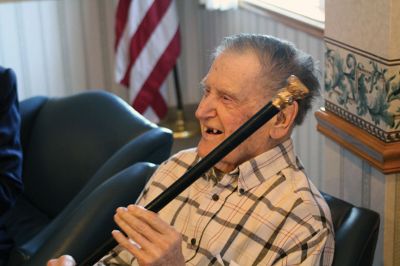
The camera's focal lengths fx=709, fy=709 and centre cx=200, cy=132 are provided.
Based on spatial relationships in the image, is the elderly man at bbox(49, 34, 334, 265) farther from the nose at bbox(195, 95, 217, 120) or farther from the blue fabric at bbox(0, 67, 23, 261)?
the blue fabric at bbox(0, 67, 23, 261)

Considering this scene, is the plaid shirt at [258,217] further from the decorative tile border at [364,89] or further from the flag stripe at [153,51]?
the flag stripe at [153,51]

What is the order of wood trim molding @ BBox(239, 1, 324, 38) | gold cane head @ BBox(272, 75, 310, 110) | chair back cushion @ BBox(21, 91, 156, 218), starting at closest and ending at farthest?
gold cane head @ BBox(272, 75, 310, 110) < chair back cushion @ BBox(21, 91, 156, 218) < wood trim molding @ BBox(239, 1, 324, 38)

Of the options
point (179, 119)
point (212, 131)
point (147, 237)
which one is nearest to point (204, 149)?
point (212, 131)

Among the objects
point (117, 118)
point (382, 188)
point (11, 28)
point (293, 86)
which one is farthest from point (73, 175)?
point (11, 28)

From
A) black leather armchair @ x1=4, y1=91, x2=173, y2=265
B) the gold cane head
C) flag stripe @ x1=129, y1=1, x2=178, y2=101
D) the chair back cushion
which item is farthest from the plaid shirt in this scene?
flag stripe @ x1=129, y1=1, x2=178, y2=101

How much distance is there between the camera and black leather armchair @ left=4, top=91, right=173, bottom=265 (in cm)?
201

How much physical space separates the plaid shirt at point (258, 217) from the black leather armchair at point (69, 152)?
48 centimetres

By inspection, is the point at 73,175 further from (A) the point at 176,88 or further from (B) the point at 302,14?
(A) the point at 176,88

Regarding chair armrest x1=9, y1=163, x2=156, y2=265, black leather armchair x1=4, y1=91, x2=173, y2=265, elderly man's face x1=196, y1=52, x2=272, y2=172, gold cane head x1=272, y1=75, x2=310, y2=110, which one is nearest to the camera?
gold cane head x1=272, y1=75, x2=310, y2=110

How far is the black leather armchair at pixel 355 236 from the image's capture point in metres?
1.40

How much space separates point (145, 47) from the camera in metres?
3.88

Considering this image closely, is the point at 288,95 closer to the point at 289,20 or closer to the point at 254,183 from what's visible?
the point at 254,183

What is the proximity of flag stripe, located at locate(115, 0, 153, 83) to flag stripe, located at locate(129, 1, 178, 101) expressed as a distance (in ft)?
0.27

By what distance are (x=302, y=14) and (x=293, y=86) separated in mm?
1839
